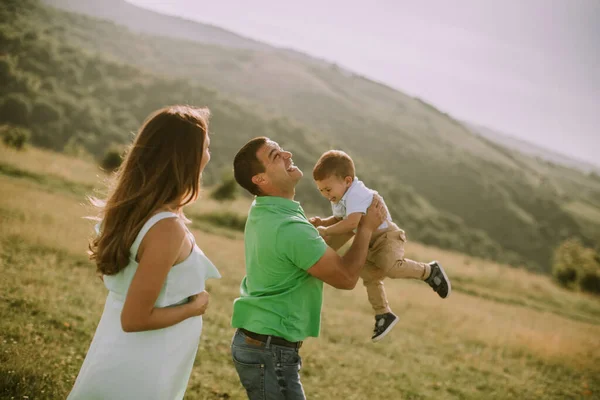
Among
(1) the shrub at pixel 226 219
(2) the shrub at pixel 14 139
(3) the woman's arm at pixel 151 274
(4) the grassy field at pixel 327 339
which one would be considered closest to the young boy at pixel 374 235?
(3) the woman's arm at pixel 151 274

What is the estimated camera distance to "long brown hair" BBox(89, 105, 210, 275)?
7.63 feet

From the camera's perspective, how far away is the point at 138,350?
7.79 feet

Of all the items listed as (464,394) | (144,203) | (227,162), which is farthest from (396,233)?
(227,162)

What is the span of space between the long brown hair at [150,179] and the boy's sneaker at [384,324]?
239 centimetres

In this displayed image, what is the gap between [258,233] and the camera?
2.91 meters

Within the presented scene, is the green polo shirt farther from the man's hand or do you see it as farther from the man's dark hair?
the man's hand

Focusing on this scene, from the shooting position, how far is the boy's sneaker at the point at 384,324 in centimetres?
397

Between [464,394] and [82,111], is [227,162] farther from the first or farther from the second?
[464,394]

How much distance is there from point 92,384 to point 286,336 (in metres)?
1.15

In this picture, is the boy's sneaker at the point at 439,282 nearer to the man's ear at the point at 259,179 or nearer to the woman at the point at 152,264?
the man's ear at the point at 259,179

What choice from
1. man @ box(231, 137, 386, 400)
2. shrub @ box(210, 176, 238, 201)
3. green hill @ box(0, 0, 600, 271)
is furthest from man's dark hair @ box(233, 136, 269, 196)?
green hill @ box(0, 0, 600, 271)

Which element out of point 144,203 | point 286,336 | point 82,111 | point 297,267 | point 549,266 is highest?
point 144,203

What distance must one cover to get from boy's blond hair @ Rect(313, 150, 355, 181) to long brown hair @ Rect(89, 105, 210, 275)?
1625 millimetres

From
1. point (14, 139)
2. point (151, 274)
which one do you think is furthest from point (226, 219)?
point (151, 274)
